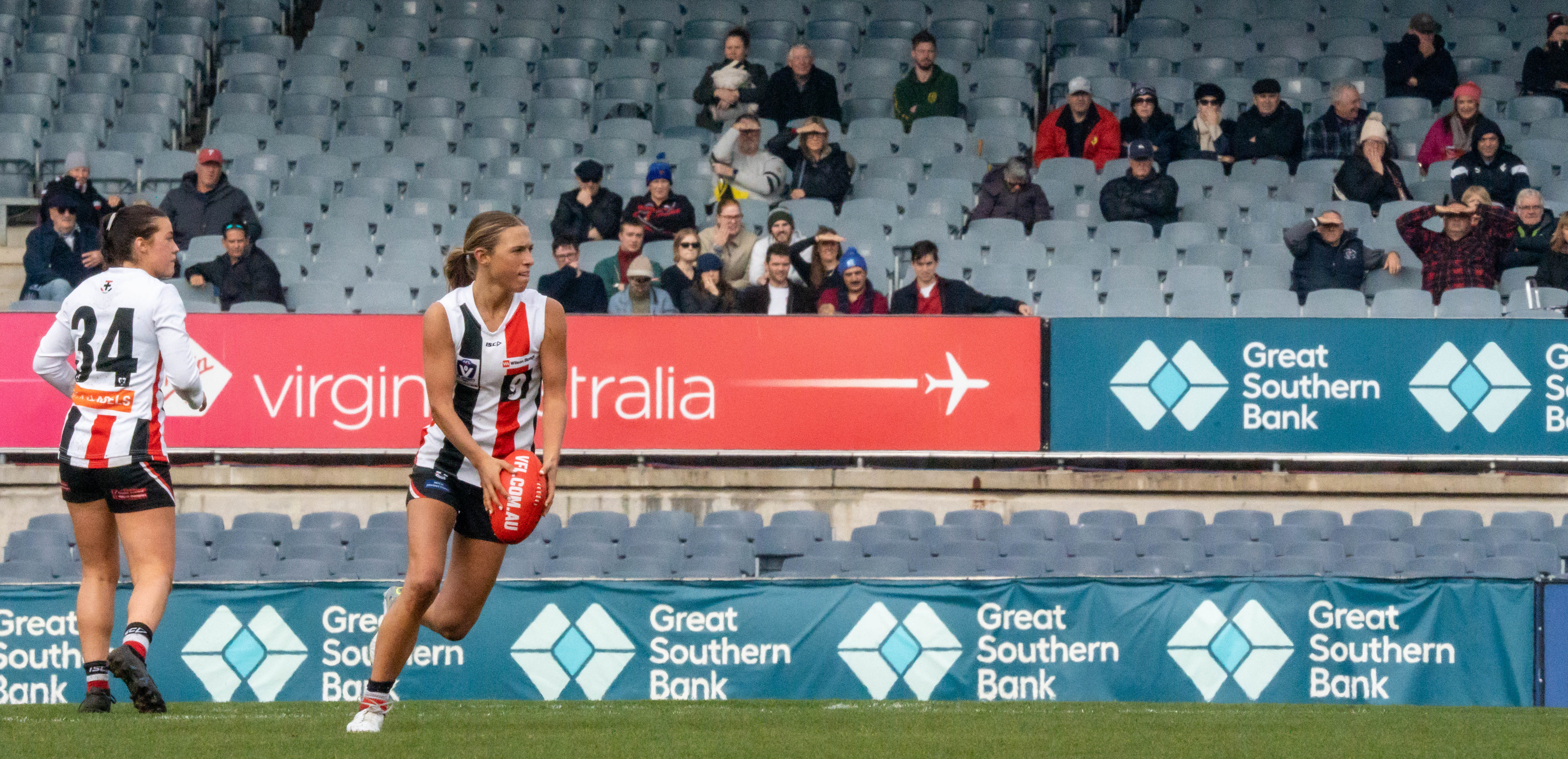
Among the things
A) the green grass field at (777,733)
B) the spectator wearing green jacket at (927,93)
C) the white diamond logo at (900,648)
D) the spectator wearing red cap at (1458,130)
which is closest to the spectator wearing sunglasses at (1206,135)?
the spectator wearing red cap at (1458,130)

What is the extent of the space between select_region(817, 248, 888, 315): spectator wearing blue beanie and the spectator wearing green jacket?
428cm

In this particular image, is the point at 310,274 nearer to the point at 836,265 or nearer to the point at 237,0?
the point at 836,265

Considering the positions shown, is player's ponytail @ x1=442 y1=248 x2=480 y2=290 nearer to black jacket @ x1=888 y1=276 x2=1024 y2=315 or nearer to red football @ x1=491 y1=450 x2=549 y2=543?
red football @ x1=491 y1=450 x2=549 y2=543

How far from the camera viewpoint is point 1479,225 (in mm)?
13477

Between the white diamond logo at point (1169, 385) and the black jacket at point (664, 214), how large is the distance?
3.98 metres

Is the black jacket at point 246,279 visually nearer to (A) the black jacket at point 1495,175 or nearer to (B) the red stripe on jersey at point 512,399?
(B) the red stripe on jersey at point 512,399

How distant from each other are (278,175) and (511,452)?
11662mm

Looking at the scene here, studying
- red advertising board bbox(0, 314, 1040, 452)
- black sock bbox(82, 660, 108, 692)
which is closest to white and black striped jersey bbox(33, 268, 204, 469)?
black sock bbox(82, 660, 108, 692)

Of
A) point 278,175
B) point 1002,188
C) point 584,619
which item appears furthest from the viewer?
point 278,175

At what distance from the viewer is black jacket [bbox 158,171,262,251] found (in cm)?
1431

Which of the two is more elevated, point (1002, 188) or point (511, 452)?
point (1002, 188)

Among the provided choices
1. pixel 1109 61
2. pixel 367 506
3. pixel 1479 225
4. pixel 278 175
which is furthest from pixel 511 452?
pixel 1109 61

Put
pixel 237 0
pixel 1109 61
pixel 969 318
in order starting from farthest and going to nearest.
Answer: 1. pixel 237 0
2. pixel 1109 61
3. pixel 969 318

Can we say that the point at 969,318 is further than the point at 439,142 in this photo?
No
